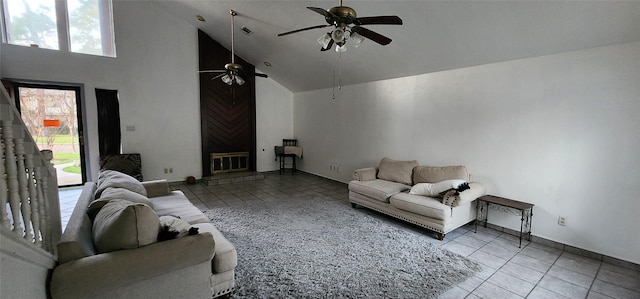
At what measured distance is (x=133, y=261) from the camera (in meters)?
1.60

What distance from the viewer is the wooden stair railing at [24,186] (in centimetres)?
135

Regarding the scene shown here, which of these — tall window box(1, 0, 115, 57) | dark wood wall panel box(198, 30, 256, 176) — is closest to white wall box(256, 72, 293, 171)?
dark wood wall panel box(198, 30, 256, 176)

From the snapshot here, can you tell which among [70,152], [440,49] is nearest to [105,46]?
[70,152]

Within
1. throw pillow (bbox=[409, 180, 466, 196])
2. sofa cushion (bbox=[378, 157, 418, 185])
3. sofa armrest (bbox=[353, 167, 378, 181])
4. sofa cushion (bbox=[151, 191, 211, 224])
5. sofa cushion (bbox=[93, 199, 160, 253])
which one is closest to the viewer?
sofa cushion (bbox=[93, 199, 160, 253])

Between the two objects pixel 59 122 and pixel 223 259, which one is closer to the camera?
pixel 223 259

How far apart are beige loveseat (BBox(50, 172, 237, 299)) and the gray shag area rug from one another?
47 centimetres

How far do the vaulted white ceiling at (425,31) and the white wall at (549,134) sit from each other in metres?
0.25

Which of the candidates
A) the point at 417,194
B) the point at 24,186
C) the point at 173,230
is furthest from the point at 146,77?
the point at 417,194

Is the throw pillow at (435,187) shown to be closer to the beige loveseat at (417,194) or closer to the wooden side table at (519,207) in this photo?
the beige loveseat at (417,194)

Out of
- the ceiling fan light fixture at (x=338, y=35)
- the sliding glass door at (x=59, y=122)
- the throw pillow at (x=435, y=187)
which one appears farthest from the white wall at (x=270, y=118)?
the ceiling fan light fixture at (x=338, y=35)

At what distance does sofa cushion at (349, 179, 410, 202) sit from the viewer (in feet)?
13.0

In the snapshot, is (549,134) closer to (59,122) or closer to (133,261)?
(133,261)

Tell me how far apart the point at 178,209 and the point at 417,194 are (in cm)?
308

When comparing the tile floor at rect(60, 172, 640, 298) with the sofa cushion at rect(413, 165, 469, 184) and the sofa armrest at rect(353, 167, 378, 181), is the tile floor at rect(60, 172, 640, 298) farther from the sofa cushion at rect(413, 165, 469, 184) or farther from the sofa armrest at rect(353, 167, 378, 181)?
the sofa cushion at rect(413, 165, 469, 184)
